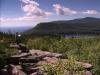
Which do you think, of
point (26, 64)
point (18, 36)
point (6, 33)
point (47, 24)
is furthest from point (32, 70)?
point (47, 24)

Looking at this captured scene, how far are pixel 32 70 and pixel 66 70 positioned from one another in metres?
1.34

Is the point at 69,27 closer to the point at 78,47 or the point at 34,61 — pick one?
the point at 78,47

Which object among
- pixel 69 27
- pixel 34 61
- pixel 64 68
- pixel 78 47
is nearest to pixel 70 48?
pixel 78 47

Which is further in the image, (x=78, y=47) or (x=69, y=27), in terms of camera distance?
(x=69, y=27)

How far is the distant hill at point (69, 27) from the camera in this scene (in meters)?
21.3

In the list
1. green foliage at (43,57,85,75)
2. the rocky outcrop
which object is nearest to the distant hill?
the rocky outcrop

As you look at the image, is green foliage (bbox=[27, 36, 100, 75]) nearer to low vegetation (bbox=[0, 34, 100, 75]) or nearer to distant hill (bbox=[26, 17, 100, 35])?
low vegetation (bbox=[0, 34, 100, 75])

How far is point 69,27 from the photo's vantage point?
74.0 feet

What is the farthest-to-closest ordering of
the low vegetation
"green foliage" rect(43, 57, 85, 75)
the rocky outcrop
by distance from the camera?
the low vegetation, the rocky outcrop, "green foliage" rect(43, 57, 85, 75)

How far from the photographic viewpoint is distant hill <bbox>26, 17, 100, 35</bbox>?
2134 centimetres

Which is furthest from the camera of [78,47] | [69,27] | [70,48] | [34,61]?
[69,27]

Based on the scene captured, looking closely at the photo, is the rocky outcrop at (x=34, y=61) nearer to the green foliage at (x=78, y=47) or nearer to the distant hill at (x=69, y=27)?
the green foliage at (x=78, y=47)

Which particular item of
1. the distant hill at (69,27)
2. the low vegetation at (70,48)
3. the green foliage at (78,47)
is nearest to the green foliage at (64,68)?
the low vegetation at (70,48)

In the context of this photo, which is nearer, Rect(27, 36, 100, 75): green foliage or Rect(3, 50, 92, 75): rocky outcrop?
Rect(3, 50, 92, 75): rocky outcrop
